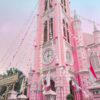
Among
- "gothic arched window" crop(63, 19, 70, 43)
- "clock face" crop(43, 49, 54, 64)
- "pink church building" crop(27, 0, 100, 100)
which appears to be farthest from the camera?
"gothic arched window" crop(63, 19, 70, 43)

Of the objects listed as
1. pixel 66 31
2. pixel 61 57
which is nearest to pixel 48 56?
pixel 61 57

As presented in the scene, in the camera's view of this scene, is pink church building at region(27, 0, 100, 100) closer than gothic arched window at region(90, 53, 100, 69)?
Yes

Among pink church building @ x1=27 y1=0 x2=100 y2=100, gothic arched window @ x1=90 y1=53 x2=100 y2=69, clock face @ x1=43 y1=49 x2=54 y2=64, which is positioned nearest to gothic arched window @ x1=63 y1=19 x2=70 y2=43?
pink church building @ x1=27 y1=0 x2=100 y2=100

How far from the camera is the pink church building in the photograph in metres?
20.8

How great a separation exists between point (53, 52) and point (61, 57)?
1916 millimetres

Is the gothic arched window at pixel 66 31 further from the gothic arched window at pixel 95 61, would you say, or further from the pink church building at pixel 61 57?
the gothic arched window at pixel 95 61

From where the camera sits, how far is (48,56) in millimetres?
24797

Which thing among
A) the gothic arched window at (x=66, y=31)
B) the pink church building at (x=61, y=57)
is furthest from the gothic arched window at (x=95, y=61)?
the gothic arched window at (x=66, y=31)

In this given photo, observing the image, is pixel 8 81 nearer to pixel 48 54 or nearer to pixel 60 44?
pixel 48 54

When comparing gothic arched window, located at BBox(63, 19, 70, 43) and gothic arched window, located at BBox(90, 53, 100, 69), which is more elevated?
gothic arched window, located at BBox(63, 19, 70, 43)

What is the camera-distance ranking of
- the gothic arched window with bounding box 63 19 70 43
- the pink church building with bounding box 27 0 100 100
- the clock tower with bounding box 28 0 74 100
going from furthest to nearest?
the gothic arched window with bounding box 63 19 70 43
the clock tower with bounding box 28 0 74 100
the pink church building with bounding box 27 0 100 100

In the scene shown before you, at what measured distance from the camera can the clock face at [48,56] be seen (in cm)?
2405

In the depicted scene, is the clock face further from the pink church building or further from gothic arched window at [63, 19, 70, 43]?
gothic arched window at [63, 19, 70, 43]

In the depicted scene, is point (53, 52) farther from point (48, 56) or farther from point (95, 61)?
point (95, 61)
